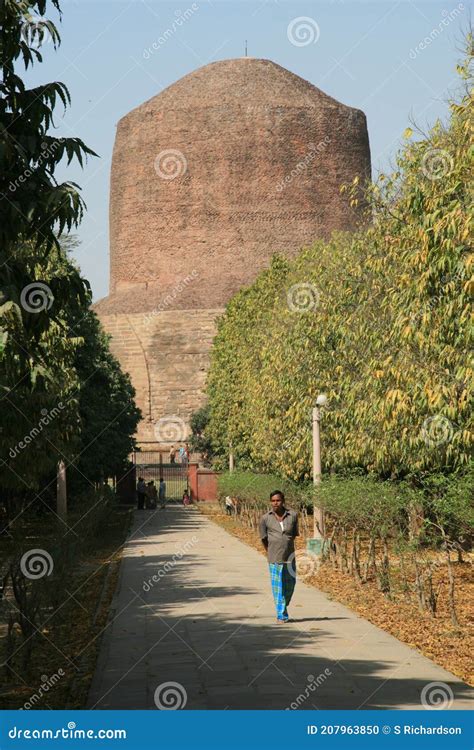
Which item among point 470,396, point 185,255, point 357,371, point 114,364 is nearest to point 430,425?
point 470,396

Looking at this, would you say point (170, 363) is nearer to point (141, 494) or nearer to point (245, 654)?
point (141, 494)

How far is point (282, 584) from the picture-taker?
1314cm

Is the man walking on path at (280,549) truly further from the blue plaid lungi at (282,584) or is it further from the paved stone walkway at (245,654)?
the paved stone walkway at (245,654)

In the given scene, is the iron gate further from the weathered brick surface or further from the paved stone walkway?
the paved stone walkway

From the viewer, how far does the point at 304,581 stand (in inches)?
749

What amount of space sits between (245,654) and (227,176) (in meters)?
79.1

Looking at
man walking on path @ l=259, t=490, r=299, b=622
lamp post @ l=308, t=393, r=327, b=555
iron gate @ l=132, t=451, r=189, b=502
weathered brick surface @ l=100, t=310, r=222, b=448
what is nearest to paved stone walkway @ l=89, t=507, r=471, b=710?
man walking on path @ l=259, t=490, r=299, b=622

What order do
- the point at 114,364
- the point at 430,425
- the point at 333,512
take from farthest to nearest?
the point at 114,364
the point at 333,512
the point at 430,425

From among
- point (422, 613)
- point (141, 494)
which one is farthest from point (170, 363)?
point (422, 613)

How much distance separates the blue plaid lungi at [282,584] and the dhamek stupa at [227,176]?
7310 centimetres

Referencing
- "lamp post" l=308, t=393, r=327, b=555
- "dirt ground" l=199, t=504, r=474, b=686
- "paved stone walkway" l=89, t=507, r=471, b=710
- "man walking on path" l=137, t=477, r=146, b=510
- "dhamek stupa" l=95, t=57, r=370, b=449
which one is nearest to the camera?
"paved stone walkway" l=89, t=507, r=471, b=710

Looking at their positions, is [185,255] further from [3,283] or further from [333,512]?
[3,283]

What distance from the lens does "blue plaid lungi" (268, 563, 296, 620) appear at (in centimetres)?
1316

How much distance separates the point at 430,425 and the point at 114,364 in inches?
1455
